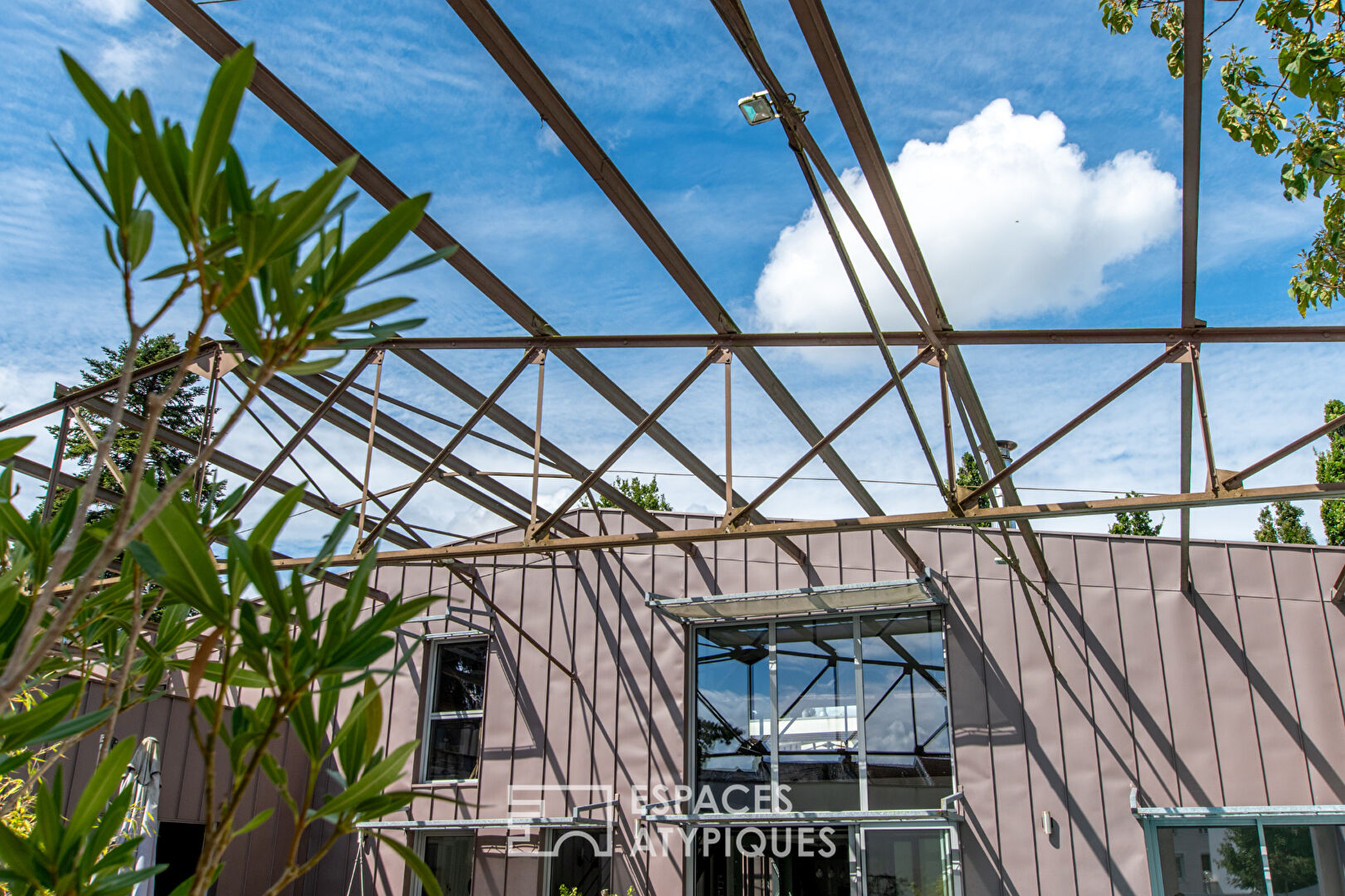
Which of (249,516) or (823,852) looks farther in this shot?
(249,516)

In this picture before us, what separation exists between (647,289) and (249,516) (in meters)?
5.51

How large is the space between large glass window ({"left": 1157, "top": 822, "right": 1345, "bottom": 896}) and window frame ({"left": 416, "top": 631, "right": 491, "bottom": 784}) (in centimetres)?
722

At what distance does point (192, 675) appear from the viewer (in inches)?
54.6

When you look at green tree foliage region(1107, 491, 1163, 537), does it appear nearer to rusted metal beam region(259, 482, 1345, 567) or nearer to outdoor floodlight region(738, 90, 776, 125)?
rusted metal beam region(259, 482, 1345, 567)

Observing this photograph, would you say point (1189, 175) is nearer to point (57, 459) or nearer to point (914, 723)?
point (914, 723)

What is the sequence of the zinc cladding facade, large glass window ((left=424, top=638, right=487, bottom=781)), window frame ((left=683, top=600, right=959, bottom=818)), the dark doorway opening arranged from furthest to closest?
the dark doorway opening, large glass window ((left=424, top=638, right=487, bottom=781)), window frame ((left=683, top=600, right=959, bottom=818)), the zinc cladding facade

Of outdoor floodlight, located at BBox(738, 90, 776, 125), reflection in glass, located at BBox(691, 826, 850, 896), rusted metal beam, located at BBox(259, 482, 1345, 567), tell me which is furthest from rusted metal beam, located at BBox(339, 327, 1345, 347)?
reflection in glass, located at BBox(691, 826, 850, 896)

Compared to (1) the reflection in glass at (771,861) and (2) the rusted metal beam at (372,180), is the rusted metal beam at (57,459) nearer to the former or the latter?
(2) the rusted metal beam at (372,180)

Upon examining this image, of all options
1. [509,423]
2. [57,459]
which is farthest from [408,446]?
[57,459]

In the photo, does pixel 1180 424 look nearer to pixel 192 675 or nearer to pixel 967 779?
pixel 967 779

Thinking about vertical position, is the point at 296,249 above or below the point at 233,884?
above

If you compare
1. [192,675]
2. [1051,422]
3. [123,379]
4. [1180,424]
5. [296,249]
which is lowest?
[192,675]

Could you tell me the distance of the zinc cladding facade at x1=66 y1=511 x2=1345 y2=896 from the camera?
28.5ft

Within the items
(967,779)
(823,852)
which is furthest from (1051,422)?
(823,852)
